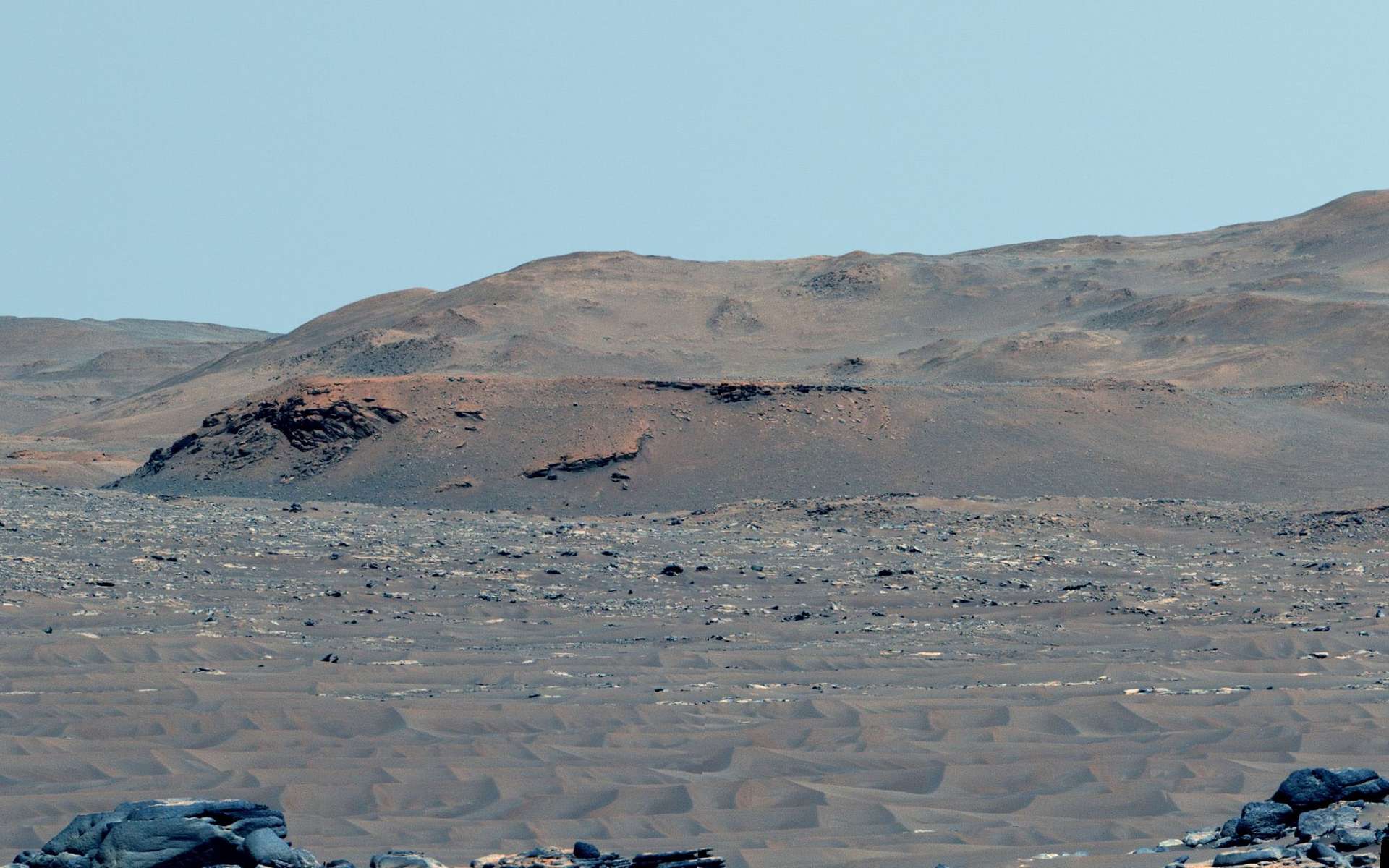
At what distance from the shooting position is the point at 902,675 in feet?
32.3

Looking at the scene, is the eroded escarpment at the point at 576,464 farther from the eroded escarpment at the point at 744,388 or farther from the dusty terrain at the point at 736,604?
the eroded escarpment at the point at 744,388

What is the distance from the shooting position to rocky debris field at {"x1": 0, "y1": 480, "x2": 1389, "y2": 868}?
257 inches

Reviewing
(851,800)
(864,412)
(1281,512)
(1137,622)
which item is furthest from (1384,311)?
(851,800)

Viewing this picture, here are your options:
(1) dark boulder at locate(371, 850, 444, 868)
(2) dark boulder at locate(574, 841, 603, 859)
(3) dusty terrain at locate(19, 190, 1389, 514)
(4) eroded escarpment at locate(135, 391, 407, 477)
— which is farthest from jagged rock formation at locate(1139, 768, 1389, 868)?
(4) eroded escarpment at locate(135, 391, 407, 477)

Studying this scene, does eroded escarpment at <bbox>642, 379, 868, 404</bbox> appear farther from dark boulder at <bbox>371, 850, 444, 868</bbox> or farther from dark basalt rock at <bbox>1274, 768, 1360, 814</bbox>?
dark boulder at <bbox>371, 850, 444, 868</bbox>

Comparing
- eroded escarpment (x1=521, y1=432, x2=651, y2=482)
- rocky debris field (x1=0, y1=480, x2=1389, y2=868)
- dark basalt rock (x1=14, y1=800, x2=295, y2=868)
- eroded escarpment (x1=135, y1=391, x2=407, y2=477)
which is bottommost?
rocky debris field (x1=0, y1=480, x2=1389, y2=868)

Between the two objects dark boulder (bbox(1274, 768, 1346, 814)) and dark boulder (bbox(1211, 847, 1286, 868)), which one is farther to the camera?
dark boulder (bbox(1274, 768, 1346, 814))

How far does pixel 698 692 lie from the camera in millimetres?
9211

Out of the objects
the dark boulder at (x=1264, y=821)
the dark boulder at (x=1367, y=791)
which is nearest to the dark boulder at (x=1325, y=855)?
the dark boulder at (x=1264, y=821)

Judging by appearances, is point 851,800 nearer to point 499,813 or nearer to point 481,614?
point 499,813

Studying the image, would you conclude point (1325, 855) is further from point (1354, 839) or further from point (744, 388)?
point (744, 388)

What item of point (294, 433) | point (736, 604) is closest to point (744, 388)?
point (294, 433)

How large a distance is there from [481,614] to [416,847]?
7.00 metres

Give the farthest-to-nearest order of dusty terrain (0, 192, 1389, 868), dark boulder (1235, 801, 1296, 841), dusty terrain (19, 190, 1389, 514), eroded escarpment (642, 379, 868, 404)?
eroded escarpment (642, 379, 868, 404) < dusty terrain (19, 190, 1389, 514) < dusty terrain (0, 192, 1389, 868) < dark boulder (1235, 801, 1296, 841)
